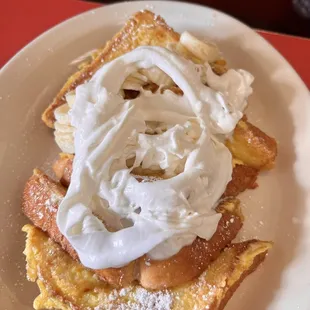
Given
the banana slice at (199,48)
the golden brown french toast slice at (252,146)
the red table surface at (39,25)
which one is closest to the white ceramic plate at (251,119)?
the golden brown french toast slice at (252,146)

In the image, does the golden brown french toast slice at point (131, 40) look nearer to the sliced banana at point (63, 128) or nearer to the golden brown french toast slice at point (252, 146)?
the sliced banana at point (63, 128)

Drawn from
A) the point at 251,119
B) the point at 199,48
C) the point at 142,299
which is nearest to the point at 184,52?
the point at 199,48

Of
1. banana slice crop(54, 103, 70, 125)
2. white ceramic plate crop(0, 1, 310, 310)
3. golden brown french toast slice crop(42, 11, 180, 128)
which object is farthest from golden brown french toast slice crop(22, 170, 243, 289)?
golden brown french toast slice crop(42, 11, 180, 128)

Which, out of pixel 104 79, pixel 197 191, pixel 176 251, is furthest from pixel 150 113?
pixel 176 251

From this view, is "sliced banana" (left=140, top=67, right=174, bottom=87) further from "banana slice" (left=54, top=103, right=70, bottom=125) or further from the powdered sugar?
the powdered sugar

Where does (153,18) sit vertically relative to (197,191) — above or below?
above

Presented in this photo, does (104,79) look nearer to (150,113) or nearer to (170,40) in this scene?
(150,113)

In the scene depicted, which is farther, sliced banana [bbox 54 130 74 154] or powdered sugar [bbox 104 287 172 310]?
sliced banana [bbox 54 130 74 154]
